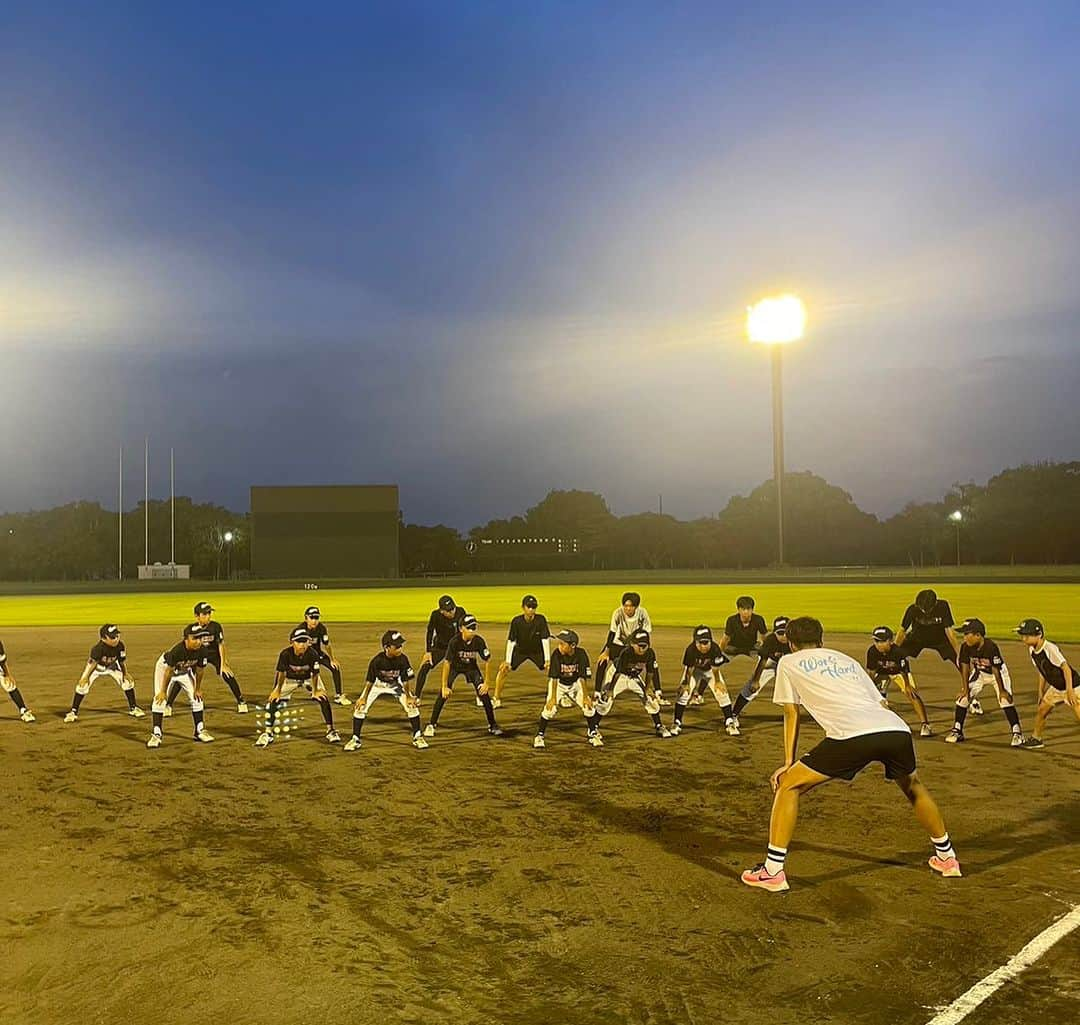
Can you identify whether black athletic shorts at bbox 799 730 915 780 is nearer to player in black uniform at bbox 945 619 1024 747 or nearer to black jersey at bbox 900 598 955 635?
player in black uniform at bbox 945 619 1024 747

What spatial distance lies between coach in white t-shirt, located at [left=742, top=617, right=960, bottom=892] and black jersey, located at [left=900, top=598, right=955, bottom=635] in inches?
291

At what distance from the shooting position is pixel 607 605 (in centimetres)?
4506

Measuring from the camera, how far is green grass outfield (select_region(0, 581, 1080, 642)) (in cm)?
3588

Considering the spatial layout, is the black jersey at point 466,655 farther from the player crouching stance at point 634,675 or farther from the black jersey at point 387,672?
the player crouching stance at point 634,675

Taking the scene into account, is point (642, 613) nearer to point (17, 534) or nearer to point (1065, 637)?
point (1065, 637)

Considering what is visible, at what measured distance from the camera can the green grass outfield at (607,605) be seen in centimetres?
3588

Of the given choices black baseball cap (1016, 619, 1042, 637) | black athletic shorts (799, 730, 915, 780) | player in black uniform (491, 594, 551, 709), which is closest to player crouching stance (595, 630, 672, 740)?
player in black uniform (491, 594, 551, 709)

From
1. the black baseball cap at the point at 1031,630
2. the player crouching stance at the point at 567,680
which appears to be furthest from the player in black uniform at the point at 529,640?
the black baseball cap at the point at 1031,630

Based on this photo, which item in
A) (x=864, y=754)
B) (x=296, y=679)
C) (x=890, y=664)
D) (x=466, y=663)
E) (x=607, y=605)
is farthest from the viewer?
(x=607, y=605)

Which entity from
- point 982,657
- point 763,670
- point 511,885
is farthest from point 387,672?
point 982,657

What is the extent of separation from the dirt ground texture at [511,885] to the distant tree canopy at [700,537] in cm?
8799

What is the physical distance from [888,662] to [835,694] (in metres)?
6.72

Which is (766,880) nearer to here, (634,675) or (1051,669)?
(634,675)

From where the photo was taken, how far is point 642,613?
14.2 m
